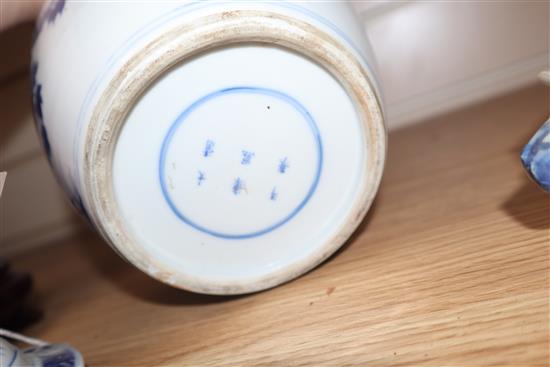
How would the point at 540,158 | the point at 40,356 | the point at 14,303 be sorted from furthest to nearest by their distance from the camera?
the point at 14,303 < the point at 40,356 < the point at 540,158

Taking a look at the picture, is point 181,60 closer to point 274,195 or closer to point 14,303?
point 274,195

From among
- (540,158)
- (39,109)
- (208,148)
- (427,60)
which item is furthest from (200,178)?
(427,60)

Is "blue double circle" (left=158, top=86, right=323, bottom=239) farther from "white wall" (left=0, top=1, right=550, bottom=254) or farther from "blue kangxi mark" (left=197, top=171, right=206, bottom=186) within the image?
"white wall" (left=0, top=1, right=550, bottom=254)

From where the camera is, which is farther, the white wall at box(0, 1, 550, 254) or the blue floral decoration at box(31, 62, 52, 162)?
the white wall at box(0, 1, 550, 254)

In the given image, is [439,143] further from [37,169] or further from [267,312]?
[37,169]

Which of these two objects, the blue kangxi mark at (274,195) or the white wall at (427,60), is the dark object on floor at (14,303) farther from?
the blue kangxi mark at (274,195)

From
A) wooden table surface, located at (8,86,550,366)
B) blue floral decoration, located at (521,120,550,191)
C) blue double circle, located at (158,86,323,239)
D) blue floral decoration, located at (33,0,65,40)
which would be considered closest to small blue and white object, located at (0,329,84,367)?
wooden table surface, located at (8,86,550,366)
